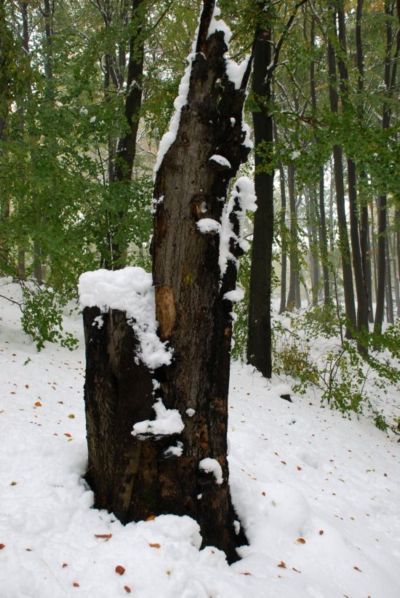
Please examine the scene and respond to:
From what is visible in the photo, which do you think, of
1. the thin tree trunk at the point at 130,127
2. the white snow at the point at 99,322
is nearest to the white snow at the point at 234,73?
the white snow at the point at 99,322

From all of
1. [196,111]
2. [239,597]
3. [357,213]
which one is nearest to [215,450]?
[239,597]

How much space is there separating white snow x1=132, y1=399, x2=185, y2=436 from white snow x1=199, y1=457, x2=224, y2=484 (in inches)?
10.7

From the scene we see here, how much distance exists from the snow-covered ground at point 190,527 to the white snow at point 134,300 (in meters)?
0.98

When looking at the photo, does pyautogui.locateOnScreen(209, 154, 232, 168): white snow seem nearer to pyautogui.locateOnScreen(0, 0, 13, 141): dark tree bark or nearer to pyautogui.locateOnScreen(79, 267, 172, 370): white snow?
pyautogui.locateOnScreen(79, 267, 172, 370): white snow

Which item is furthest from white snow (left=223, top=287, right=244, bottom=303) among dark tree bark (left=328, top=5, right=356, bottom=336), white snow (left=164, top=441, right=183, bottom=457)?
dark tree bark (left=328, top=5, right=356, bottom=336)

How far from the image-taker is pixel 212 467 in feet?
8.47

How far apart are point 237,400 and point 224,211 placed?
15.3 feet

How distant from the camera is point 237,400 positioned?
22.3ft

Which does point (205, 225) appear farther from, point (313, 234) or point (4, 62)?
point (313, 234)

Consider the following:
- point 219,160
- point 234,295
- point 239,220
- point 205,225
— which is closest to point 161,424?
point 234,295

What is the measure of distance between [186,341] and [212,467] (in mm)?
788

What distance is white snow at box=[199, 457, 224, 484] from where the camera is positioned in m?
2.57

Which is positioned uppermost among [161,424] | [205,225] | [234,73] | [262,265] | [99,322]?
[234,73]

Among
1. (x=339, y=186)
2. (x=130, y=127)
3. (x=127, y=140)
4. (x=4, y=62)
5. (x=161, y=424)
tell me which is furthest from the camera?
(x=339, y=186)
